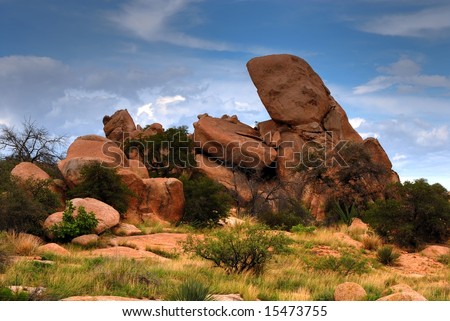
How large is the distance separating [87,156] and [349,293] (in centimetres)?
1965

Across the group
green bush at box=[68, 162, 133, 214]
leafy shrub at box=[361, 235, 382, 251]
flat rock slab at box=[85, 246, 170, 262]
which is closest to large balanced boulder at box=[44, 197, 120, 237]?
flat rock slab at box=[85, 246, 170, 262]

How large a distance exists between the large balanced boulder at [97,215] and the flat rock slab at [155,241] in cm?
77

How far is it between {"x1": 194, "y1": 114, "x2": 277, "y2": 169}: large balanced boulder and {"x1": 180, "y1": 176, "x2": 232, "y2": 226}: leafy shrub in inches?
582

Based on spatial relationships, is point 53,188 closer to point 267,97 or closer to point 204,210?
point 204,210

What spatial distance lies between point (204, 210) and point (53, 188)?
656 cm

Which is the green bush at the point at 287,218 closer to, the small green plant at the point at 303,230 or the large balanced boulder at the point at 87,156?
the small green plant at the point at 303,230

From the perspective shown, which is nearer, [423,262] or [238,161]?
[423,262]

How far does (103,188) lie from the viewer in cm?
2464

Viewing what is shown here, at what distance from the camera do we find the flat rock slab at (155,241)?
19.0 meters

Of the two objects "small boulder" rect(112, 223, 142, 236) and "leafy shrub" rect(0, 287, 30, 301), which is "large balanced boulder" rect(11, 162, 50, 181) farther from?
"leafy shrub" rect(0, 287, 30, 301)

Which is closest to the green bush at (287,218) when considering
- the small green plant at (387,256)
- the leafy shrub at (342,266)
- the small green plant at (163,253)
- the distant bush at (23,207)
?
the small green plant at (387,256)

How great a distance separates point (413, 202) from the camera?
23.4 meters
